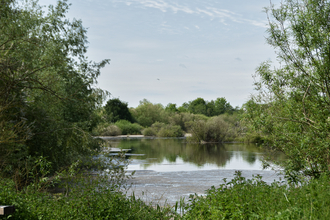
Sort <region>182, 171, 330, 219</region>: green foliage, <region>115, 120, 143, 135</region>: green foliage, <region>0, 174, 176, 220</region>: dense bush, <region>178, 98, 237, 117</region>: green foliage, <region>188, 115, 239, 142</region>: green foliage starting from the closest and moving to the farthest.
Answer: <region>182, 171, 330, 219</region>: green foliage < <region>0, 174, 176, 220</region>: dense bush < <region>188, 115, 239, 142</region>: green foliage < <region>115, 120, 143, 135</region>: green foliage < <region>178, 98, 237, 117</region>: green foliage

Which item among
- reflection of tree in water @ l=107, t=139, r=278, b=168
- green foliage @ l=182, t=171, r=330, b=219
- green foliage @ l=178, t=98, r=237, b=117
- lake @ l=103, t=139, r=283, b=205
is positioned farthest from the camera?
green foliage @ l=178, t=98, r=237, b=117

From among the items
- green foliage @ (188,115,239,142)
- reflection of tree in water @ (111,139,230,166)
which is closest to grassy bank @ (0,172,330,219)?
reflection of tree in water @ (111,139,230,166)

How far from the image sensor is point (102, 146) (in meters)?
7.27

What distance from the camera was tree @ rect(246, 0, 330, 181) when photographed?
6098 millimetres

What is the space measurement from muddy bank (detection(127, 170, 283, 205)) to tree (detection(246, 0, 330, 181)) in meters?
1.73

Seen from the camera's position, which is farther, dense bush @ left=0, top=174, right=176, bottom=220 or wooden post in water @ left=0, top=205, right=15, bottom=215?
dense bush @ left=0, top=174, right=176, bottom=220

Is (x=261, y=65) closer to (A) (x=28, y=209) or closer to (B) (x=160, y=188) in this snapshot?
(B) (x=160, y=188)

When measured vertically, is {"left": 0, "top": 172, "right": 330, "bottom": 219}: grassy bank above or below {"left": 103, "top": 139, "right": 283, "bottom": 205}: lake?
above

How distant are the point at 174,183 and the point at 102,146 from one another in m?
4.26

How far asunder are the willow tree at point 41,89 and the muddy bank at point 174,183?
219 cm

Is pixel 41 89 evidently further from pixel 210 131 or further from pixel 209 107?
pixel 209 107

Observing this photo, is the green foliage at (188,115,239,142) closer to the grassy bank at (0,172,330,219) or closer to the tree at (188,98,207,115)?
the grassy bank at (0,172,330,219)

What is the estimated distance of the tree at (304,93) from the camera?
6.10m

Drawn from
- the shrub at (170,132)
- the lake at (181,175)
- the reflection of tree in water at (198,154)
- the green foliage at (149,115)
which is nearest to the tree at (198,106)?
the green foliage at (149,115)
